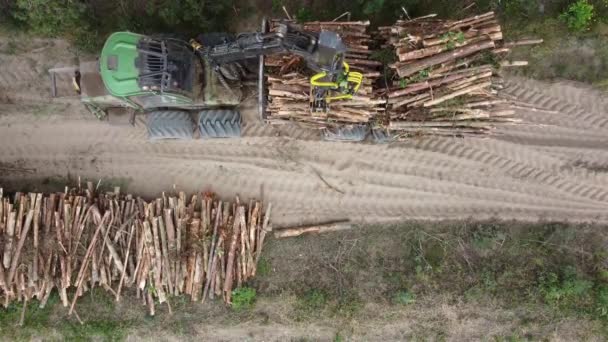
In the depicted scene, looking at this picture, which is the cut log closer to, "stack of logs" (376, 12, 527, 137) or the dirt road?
"stack of logs" (376, 12, 527, 137)

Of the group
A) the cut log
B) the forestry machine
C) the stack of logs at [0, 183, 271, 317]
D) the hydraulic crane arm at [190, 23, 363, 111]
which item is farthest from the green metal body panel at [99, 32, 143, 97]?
the cut log

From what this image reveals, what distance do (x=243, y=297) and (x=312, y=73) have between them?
567 centimetres

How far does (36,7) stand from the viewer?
10719 mm

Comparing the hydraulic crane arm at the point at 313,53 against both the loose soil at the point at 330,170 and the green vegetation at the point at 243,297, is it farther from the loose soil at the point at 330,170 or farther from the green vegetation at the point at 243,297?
the green vegetation at the point at 243,297

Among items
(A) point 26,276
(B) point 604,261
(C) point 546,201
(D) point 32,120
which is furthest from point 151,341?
(B) point 604,261

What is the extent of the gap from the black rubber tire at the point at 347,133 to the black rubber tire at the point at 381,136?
0.20 metres

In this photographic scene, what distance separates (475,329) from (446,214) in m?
2.89

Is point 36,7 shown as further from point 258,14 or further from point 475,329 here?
point 475,329

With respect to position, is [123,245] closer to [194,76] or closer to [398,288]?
[194,76]

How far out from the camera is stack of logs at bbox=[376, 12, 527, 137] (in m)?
10.2

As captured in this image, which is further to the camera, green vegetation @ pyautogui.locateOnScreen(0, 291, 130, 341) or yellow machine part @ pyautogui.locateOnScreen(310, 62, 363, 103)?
green vegetation @ pyautogui.locateOnScreen(0, 291, 130, 341)

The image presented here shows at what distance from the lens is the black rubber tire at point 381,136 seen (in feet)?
39.1

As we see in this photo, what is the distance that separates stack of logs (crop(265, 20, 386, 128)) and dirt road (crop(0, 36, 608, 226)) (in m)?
1.89

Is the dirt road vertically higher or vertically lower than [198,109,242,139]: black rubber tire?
lower
